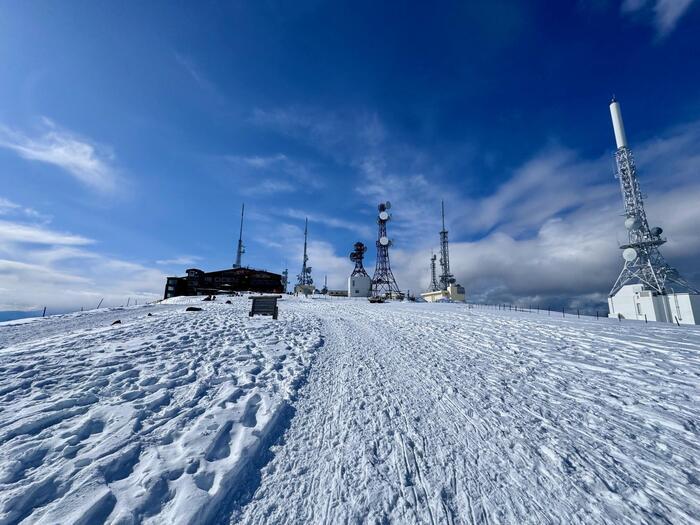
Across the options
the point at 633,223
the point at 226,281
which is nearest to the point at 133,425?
the point at 633,223

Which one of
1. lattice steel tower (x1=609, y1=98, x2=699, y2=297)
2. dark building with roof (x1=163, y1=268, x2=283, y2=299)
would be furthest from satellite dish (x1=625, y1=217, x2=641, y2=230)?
dark building with roof (x1=163, y1=268, x2=283, y2=299)

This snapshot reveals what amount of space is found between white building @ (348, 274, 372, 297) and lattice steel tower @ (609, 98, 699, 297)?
115 ft

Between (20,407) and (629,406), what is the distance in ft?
34.8

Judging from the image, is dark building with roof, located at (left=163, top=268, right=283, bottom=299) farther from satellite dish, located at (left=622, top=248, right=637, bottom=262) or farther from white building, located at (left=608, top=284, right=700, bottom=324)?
satellite dish, located at (left=622, top=248, right=637, bottom=262)

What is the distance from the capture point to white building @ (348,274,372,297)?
5135cm

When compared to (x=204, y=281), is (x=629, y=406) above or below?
below

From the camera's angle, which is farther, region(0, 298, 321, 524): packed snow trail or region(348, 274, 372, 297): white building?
region(348, 274, 372, 297): white building

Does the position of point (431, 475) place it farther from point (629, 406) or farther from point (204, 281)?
point (204, 281)

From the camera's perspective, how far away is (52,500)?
293cm

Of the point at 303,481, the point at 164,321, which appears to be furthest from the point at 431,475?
the point at 164,321

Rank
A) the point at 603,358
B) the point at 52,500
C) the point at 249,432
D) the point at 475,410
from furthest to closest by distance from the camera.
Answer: the point at 603,358 < the point at 475,410 < the point at 249,432 < the point at 52,500

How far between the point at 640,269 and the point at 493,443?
47.0 metres

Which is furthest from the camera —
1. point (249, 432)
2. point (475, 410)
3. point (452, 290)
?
point (452, 290)

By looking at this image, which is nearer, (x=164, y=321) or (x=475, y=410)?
(x=475, y=410)
